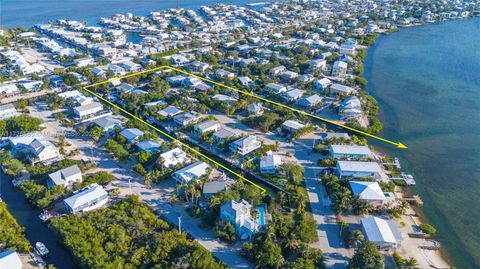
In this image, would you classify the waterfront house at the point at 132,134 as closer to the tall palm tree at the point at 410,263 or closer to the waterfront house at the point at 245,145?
the waterfront house at the point at 245,145

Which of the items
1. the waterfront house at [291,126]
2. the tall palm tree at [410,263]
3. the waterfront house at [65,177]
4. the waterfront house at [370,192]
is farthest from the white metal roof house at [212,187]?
the tall palm tree at [410,263]

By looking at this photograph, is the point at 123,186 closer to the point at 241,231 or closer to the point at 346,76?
the point at 241,231

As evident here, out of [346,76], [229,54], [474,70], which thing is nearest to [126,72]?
[229,54]

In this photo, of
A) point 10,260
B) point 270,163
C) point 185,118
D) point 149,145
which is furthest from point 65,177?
point 270,163

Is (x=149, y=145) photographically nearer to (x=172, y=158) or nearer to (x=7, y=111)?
(x=172, y=158)

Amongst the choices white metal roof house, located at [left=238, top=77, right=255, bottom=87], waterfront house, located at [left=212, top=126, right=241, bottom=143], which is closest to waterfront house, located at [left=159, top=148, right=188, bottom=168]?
waterfront house, located at [left=212, top=126, right=241, bottom=143]

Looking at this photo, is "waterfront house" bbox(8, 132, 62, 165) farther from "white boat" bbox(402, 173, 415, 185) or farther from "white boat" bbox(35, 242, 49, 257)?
"white boat" bbox(402, 173, 415, 185)
